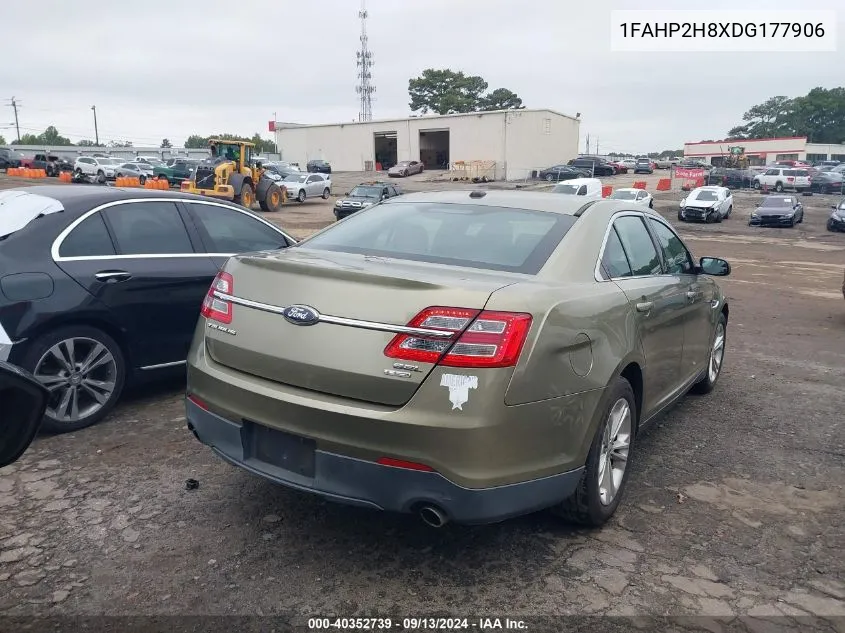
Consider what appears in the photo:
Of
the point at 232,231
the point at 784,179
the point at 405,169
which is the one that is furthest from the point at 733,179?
the point at 232,231

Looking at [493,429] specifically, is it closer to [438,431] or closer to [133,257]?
[438,431]

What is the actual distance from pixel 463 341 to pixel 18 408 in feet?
4.93

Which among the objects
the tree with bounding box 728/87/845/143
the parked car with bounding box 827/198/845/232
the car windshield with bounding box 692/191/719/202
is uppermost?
the tree with bounding box 728/87/845/143

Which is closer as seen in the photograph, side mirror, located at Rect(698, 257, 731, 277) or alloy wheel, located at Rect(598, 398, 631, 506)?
alloy wheel, located at Rect(598, 398, 631, 506)

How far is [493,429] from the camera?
2670 mm

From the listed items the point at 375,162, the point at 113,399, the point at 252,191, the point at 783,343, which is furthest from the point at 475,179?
the point at 113,399

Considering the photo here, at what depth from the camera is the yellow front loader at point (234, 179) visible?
2673cm

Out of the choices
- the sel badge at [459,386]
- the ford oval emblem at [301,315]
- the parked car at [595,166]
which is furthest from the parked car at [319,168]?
the sel badge at [459,386]

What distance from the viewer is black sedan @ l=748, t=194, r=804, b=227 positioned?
29.7m

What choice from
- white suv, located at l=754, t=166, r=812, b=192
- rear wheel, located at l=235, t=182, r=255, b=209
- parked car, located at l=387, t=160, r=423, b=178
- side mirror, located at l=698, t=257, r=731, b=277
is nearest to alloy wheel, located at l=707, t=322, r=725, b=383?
side mirror, located at l=698, t=257, r=731, b=277

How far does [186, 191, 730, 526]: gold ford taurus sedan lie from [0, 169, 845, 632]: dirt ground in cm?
36

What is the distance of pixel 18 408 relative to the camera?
2.10m

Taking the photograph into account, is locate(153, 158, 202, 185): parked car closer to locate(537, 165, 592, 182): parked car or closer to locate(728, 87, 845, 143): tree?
locate(537, 165, 592, 182): parked car

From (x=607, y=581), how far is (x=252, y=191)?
28.5 m
